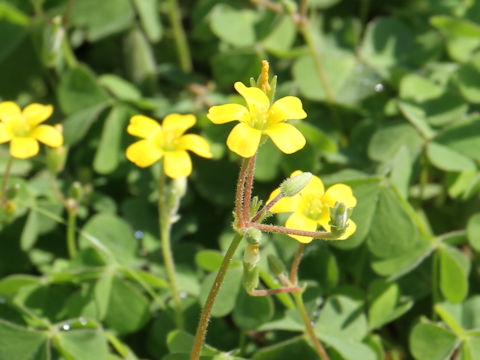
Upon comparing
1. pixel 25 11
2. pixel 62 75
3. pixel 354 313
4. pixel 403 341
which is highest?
pixel 25 11

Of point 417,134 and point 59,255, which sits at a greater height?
point 417,134

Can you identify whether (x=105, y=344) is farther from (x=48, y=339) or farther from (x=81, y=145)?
(x=81, y=145)

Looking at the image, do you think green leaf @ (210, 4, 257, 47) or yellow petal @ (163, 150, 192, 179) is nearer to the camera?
yellow petal @ (163, 150, 192, 179)

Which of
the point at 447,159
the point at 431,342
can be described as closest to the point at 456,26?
the point at 447,159

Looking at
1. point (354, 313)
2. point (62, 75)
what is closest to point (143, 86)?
point (62, 75)

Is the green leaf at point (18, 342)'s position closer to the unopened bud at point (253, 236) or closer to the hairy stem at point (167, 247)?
the hairy stem at point (167, 247)

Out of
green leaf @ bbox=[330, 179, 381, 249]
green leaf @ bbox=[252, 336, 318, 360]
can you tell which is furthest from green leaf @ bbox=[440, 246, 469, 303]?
green leaf @ bbox=[252, 336, 318, 360]

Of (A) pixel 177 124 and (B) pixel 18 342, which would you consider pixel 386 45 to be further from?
(B) pixel 18 342

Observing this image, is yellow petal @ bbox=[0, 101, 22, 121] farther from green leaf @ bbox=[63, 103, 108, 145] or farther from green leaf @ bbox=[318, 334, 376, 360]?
green leaf @ bbox=[318, 334, 376, 360]
